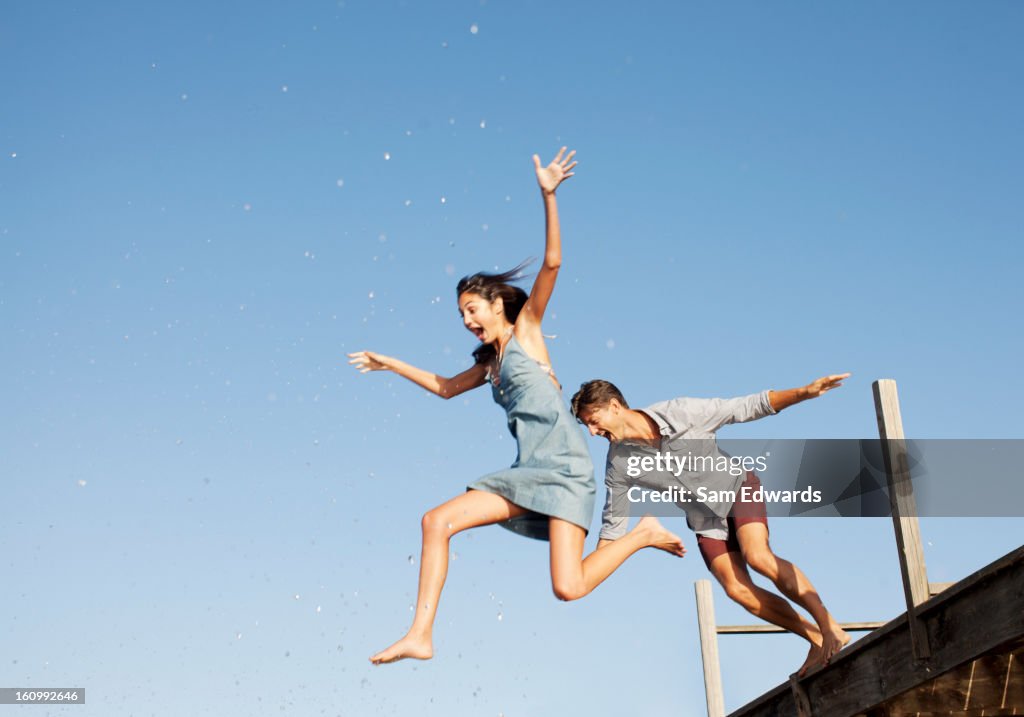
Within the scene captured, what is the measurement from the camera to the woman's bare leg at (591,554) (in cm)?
456

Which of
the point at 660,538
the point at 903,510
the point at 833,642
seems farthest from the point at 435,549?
the point at 833,642

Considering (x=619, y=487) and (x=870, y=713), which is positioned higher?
(x=619, y=487)

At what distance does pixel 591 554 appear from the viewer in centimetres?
488

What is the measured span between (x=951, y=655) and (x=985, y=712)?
1201 mm

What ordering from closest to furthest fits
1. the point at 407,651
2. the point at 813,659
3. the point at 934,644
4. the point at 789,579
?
1. the point at 407,651
2. the point at 934,644
3. the point at 789,579
4. the point at 813,659

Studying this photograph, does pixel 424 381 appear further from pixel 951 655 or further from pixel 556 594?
pixel 951 655

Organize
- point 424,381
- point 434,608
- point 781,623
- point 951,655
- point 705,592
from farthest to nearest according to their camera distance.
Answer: point 705,592
point 781,623
point 424,381
point 951,655
point 434,608

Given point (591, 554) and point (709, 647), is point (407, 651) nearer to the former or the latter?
point (591, 554)

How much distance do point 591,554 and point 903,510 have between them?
4.92 feet

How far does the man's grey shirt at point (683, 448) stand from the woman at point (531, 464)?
0.61 m

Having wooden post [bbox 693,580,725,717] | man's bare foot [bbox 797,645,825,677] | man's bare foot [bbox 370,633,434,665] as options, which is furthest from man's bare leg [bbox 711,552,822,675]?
wooden post [bbox 693,580,725,717]

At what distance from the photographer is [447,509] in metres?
4.48

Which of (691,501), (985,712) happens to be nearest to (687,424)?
(691,501)

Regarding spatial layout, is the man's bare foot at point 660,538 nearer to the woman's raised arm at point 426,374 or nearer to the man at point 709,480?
the man at point 709,480
